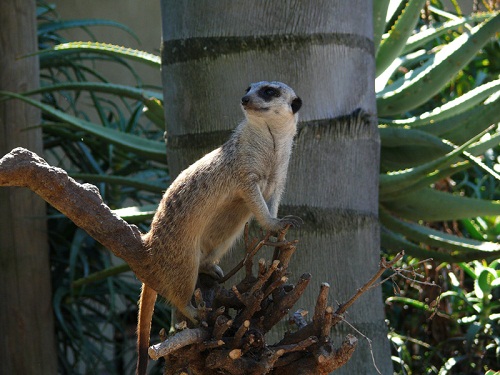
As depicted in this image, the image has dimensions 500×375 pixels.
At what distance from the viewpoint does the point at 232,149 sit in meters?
1.87

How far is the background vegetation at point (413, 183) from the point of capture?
272 centimetres

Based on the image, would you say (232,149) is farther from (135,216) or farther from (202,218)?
(135,216)

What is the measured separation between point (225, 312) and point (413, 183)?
1171 millimetres

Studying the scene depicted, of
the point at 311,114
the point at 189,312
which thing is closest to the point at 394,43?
the point at 311,114

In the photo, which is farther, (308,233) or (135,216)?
(135,216)

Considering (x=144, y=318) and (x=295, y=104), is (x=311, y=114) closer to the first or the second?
(x=295, y=104)

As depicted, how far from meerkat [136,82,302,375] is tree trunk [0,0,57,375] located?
1.94m

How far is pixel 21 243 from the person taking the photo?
367cm

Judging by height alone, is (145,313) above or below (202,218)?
below

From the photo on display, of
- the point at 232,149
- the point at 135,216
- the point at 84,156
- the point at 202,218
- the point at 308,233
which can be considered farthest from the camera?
the point at 84,156

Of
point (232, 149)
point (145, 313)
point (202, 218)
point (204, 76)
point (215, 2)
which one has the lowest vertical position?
point (145, 313)

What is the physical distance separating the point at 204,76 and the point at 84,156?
2087 millimetres

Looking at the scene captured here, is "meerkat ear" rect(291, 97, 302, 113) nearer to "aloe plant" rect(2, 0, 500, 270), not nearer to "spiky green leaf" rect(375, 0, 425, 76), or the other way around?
"aloe plant" rect(2, 0, 500, 270)

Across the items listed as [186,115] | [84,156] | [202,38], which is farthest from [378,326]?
[84,156]
